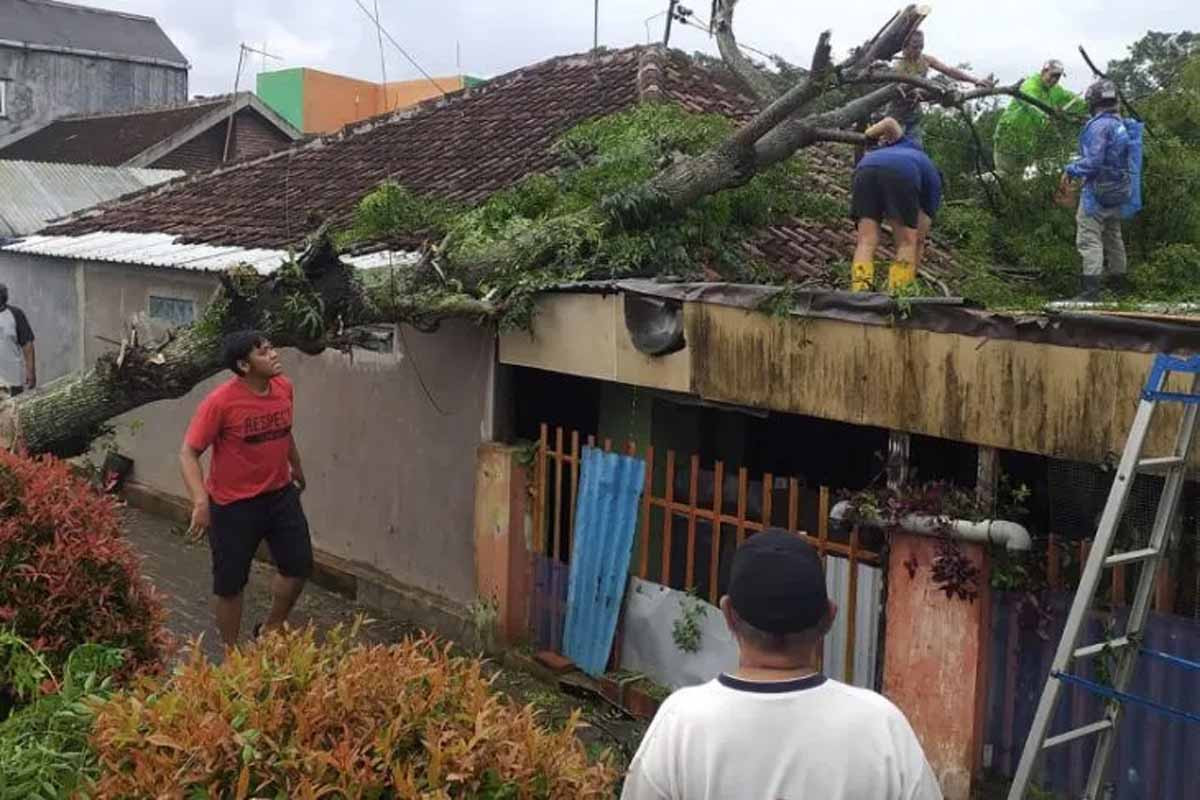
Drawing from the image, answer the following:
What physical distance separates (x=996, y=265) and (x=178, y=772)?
7.71 meters

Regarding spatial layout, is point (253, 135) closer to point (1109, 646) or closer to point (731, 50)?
point (731, 50)

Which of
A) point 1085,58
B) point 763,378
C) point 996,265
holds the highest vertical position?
point 1085,58

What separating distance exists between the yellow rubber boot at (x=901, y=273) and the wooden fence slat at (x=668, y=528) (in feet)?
5.23

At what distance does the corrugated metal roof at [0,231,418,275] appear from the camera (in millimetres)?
8359

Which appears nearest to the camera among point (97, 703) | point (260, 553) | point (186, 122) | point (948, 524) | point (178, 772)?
point (178, 772)

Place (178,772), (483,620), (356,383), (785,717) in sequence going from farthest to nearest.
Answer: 1. (356,383)
2. (483,620)
3. (178,772)
4. (785,717)

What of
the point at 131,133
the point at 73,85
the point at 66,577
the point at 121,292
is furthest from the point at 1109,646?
the point at 73,85

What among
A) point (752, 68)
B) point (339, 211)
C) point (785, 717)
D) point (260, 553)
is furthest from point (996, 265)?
point (785, 717)

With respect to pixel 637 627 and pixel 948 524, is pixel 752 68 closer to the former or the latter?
pixel 637 627

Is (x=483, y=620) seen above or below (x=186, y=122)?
below

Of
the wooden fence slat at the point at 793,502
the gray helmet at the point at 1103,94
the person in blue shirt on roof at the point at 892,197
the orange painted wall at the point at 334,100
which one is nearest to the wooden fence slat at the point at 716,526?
the wooden fence slat at the point at 793,502

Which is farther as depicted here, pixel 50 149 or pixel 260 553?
pixel 50 149

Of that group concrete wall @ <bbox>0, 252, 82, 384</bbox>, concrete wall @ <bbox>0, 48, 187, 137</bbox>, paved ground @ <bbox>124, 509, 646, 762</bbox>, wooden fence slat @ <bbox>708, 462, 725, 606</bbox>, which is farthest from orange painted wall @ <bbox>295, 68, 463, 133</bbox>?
wooden fence slat @ <bbox>708, 462, 725, 606</bbox>

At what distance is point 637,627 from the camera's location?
22.6 feet
